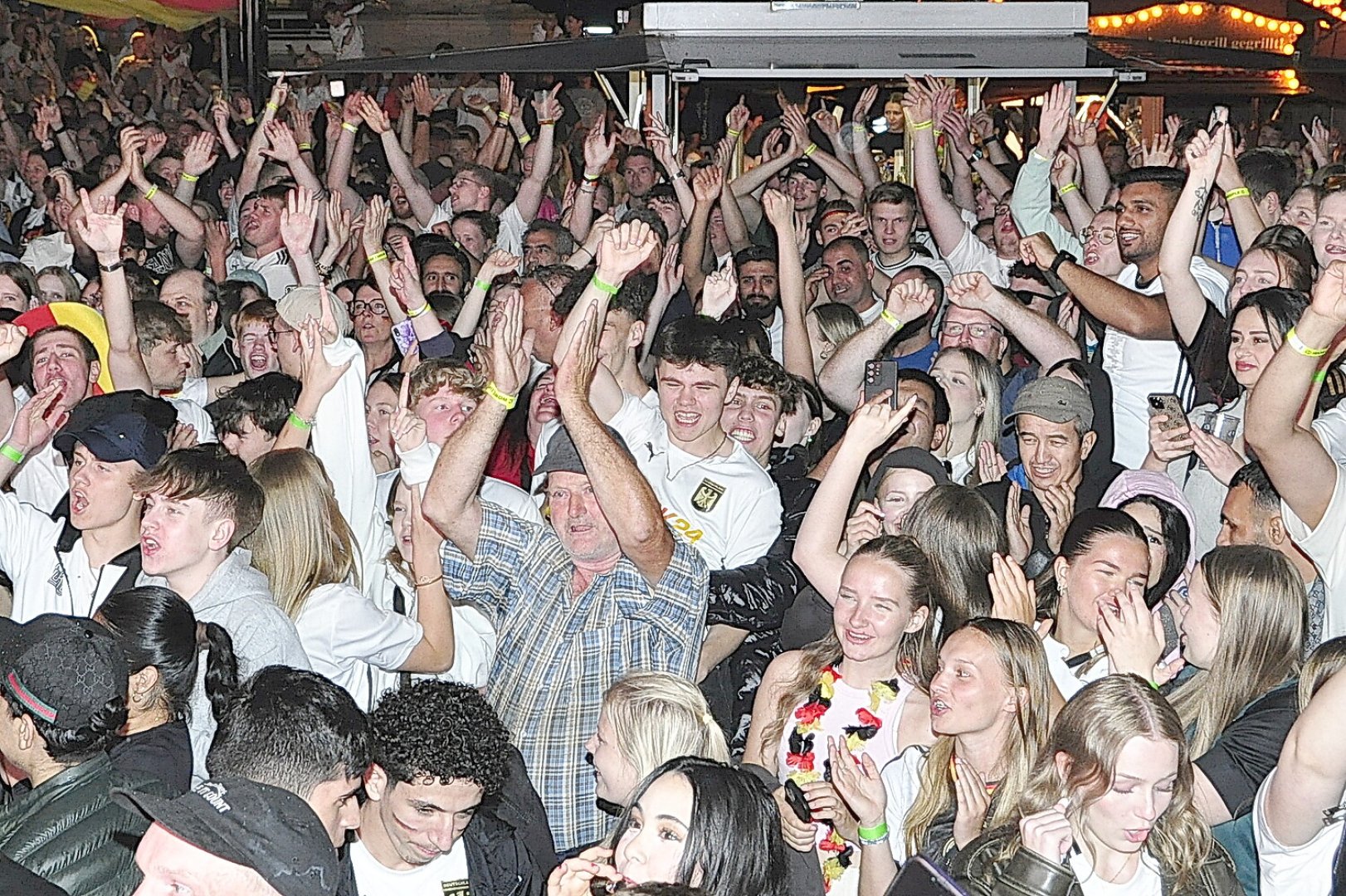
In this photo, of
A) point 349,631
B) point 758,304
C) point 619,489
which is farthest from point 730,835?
point 758,304

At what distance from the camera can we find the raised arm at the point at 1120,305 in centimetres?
524

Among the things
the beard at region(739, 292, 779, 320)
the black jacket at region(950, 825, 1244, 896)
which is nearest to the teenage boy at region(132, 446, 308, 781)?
the black jacket at region(950, 825, 1244, 896)

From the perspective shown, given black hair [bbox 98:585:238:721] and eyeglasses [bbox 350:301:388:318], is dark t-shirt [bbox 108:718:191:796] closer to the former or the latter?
black hair [bbox 98:585:238:721]

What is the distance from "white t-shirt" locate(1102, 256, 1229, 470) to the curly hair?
2.72 meters

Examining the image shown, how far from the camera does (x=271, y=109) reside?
8.35m

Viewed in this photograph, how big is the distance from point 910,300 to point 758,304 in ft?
6.20

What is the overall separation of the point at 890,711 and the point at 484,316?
2.99 m

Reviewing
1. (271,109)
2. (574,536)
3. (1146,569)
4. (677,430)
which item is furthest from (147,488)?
(271,109)

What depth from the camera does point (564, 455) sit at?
4.05m

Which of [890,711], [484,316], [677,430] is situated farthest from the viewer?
[484,316]

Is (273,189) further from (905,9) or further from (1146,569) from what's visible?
(1146,569)

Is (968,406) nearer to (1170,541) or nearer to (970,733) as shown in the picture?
(1170,541)

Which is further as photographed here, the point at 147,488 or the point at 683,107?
the point at 683,107

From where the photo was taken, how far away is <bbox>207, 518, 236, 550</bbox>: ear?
3.78m
